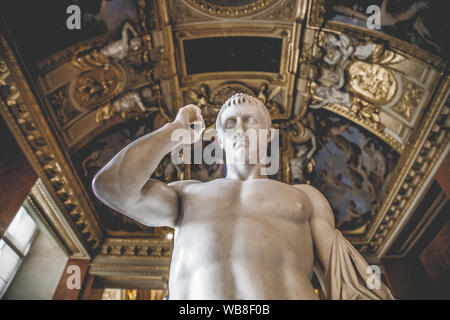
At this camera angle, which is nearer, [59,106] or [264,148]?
[264,148]

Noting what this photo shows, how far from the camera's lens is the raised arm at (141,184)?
1568 mm

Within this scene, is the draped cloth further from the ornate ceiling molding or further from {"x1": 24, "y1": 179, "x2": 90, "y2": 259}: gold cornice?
the ornate ceiling molding

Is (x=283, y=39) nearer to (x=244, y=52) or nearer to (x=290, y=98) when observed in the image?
(x=244, y=52)

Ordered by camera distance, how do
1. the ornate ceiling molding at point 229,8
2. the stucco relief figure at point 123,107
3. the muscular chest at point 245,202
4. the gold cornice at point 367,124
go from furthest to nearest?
the stucco relief figure at point 123,107
the ornate ceiling molding at point 229,8
the gold cornice at point 367,124
the muscular chest at point 245,202

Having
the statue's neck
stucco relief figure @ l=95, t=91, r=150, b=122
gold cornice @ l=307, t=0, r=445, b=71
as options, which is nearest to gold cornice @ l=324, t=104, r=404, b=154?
gold cornice @ l=307, t=0, r=445, b=71

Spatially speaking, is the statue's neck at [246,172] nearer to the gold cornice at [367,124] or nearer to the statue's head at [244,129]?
the statue's head at [244,129]

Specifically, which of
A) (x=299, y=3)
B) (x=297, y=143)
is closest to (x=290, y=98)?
(x=297, y=143)

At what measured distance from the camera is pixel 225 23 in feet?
28.1

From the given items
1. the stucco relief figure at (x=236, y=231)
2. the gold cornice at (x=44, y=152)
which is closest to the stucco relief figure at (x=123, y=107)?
the gold cornice at (x=44, y=152)

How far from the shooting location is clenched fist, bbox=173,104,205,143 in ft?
6.68

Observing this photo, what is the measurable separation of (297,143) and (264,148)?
7.87 metres

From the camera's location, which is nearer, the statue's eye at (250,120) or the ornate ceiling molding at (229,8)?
the statue's eye at (250,120)

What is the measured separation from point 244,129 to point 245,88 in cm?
765

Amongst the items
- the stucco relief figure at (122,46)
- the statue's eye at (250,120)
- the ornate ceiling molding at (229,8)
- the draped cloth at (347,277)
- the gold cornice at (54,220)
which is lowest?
the draped cloth at (347,277)
